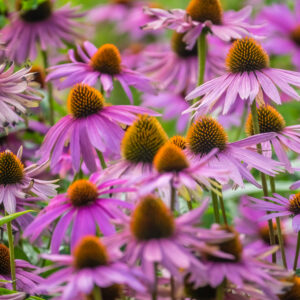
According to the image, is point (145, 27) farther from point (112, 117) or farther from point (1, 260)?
point (1, 260)

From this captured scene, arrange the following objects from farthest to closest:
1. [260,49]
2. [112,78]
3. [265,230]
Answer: [265,230] < [112,78] < [260,49]

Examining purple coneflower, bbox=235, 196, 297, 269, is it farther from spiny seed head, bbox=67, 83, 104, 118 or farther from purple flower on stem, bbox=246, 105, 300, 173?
spiny seed head, bbox=67, 83, 104, 118

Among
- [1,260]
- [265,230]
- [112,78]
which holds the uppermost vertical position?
[112,78]

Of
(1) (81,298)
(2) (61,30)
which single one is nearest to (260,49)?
(1) (81,298)

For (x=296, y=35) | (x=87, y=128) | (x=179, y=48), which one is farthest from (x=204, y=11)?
(x=296, y=35)

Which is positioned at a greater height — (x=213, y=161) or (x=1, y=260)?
(x=213, y=161)

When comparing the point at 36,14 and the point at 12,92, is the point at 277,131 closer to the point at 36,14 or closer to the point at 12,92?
the point at 12,92

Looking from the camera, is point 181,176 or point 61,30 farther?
point 61,30
